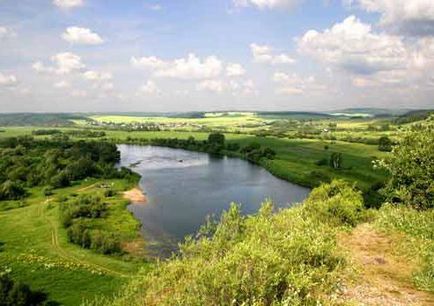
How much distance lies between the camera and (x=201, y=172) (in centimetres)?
10869

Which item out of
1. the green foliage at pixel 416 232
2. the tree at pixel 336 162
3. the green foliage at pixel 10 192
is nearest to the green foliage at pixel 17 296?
the green foliage at pixel 416 232

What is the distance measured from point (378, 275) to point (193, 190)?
6841 centimetres

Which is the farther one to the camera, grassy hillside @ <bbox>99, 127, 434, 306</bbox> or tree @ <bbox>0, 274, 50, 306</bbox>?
tree @ <bbox>0, 274, 50, 306</bbox>

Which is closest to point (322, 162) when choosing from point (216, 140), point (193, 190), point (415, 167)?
point (193, 190)

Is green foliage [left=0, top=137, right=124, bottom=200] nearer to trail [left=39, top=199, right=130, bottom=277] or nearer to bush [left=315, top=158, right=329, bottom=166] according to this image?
trail [left=39, top=199, right=130, bottom=277]

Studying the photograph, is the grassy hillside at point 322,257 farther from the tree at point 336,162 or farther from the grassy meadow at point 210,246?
the tree at point 336,162

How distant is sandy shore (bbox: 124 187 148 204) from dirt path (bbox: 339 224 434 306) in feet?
187

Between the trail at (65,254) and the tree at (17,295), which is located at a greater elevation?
the tree at (17,295)

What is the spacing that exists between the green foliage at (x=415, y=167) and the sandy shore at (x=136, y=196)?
185 feet

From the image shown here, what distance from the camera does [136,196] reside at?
80812 mm

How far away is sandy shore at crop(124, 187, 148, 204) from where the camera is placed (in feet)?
253

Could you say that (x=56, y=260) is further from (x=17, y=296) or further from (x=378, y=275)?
(x=378, y=275)

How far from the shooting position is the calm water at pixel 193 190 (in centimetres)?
6188

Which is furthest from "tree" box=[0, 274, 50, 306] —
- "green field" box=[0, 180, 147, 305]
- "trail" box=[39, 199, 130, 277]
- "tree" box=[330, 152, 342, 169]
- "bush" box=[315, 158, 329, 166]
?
"bush" box=[315, 158, 329, 166]
